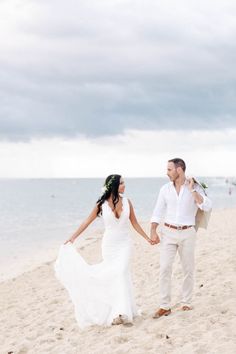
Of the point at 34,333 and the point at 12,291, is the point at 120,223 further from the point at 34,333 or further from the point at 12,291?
the point at 12,291

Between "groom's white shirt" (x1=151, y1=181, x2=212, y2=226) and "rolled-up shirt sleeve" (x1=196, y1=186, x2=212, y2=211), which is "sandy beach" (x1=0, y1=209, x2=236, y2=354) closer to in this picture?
"groom's white shirt" (x1=151, y1=181, x2=212, y2=226)

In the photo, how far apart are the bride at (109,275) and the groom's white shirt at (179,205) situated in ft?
1.44

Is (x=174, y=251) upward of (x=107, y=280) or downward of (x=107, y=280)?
upward

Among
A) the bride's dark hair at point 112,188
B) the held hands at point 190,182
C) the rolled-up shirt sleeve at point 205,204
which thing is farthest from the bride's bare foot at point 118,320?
the held hands at point 190,182

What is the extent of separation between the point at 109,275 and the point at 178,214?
1386 mm

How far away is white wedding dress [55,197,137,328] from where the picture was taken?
Answer: 785 centimetres

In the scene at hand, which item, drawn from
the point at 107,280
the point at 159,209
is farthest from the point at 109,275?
the point at 159,209

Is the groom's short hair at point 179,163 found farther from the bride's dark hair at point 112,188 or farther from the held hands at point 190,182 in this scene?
the bride's dark hair at point 112,188

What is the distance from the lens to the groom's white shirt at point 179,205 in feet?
25.5

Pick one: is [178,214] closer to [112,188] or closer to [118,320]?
[112,188]

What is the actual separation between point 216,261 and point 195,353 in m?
6.50

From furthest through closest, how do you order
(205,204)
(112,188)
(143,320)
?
1. (143,320)
2. (112,188)
3. (205,204)

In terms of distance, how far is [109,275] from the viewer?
794cm

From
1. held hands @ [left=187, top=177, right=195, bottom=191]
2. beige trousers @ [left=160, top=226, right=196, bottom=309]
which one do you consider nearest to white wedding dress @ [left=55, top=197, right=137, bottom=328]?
beige trousers @ [left=160, top=226, right=196, bottom=309]
